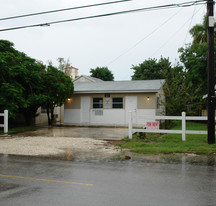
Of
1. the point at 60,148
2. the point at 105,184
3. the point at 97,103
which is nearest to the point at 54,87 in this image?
the point at 97,103

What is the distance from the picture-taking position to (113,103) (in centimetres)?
2012

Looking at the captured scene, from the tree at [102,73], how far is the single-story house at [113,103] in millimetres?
34865

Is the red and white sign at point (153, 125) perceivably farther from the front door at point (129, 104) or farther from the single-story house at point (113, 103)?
the front door at point (129, 104)

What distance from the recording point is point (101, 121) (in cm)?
2033

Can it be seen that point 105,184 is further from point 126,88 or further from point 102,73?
point 102,73

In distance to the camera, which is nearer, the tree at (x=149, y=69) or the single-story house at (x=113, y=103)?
the single-story house at (x=113, y=103)

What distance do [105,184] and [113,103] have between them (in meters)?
14.8

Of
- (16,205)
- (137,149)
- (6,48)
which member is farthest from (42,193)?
(6,48)

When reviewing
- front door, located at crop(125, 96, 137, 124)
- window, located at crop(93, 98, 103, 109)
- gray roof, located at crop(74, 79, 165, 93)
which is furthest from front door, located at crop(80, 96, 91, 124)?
front door, located at crop(125, 96, 137, 124)

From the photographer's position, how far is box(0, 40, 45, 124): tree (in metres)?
14.8

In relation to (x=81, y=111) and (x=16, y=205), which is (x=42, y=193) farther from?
(x=81, y=111)

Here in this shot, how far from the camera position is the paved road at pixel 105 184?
4.43m

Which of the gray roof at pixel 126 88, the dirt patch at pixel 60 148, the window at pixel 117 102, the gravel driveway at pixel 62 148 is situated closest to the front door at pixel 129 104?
the window at pixel 117 102

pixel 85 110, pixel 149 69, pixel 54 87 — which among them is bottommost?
pixel 85 110
